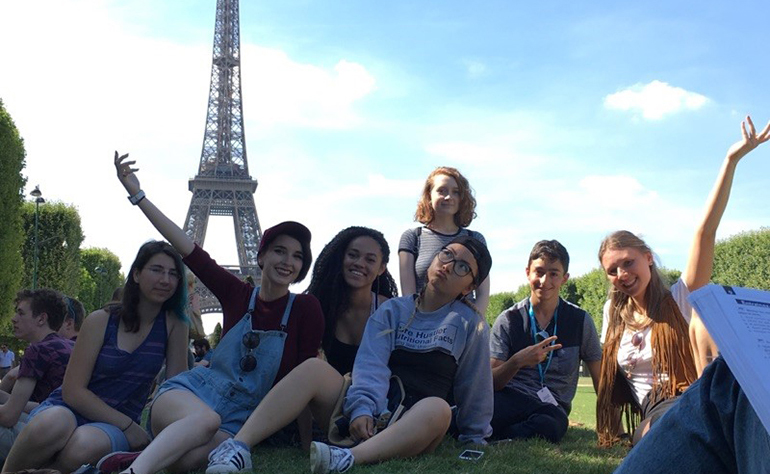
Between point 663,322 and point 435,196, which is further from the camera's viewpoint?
point 435,196

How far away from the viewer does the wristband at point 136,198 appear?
4.61m

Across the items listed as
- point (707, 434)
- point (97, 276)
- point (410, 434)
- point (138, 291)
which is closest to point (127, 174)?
point (138, 291)

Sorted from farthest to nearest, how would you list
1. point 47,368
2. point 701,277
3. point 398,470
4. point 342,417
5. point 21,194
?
1. point 21,194
2. point 47,368
3. point 342,417
4. point 398,470
5. point 701,277

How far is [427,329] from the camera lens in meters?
4.24

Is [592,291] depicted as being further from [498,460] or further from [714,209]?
[714,209]

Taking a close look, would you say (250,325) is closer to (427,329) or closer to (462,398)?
(427,329)

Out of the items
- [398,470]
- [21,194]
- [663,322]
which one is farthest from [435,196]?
[21,194]

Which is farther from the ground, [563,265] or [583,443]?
[563,265]

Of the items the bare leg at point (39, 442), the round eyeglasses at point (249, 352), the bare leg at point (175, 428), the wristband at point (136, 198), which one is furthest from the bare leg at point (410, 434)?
the wristband at point (136, 198)

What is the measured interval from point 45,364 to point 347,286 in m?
1.97

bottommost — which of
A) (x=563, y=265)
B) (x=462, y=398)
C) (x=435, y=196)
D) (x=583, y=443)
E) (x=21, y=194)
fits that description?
(x=583, y=443)

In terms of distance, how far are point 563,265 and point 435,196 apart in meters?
1.17

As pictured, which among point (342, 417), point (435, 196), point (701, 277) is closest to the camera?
point (701, 277)

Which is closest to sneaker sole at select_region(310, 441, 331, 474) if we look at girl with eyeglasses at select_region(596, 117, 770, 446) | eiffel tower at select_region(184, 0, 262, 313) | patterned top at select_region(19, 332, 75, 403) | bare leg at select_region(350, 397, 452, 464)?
bare leg at select_region(350, 397, 452, 464)
